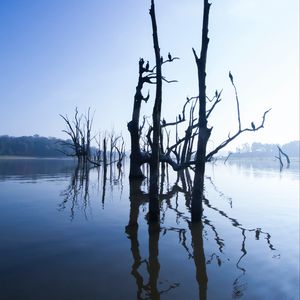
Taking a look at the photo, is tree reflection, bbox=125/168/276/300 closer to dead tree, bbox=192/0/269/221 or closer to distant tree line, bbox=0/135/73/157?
dead tree, bbox=192/0/269/221

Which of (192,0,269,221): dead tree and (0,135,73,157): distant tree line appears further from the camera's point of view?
(0,135,73,157): distant tree line

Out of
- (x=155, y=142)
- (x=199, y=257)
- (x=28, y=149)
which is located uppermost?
(x=28, y=149)

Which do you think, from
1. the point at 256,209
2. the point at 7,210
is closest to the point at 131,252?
the point at 7,210

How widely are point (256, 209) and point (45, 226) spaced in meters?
6.40

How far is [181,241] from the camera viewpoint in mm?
6020

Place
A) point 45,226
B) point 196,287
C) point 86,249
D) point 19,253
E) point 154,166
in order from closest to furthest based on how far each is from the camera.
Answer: point 196,287
point 19,253
point 86,249
point 45,226
point 154,166

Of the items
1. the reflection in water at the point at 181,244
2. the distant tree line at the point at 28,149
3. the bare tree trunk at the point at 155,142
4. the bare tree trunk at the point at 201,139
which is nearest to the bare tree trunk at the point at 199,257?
the reflection in water at the point at 181,244

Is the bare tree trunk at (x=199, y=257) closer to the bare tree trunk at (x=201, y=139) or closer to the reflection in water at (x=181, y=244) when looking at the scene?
the reflection in water at (x=181, y=244)

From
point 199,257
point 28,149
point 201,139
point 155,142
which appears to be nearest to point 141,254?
point 199,257

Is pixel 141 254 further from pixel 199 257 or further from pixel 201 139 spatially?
pixel 201 139

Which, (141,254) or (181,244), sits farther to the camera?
(181,244)

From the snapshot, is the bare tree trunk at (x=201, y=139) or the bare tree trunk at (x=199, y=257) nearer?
the bare tree trunk at (x=199, y=257)

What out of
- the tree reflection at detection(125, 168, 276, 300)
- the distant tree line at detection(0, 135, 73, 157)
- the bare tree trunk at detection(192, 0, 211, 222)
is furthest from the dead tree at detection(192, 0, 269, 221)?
the distant tree line at detection(0, 135, 73, 157)

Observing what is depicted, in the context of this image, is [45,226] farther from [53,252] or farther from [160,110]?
[160,110]
